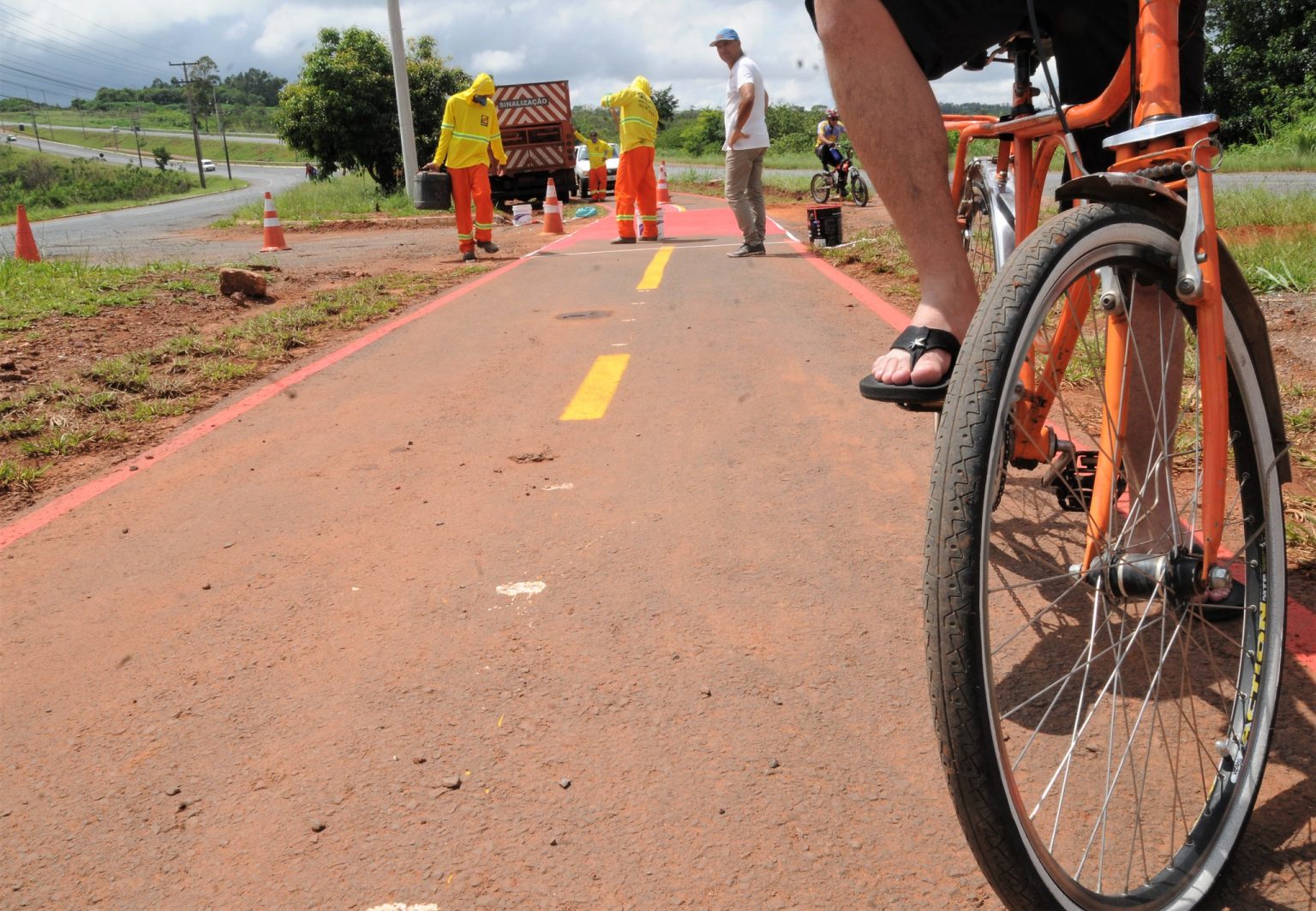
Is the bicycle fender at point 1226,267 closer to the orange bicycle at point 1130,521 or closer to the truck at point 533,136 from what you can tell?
the orange bicycle at point 1130,521

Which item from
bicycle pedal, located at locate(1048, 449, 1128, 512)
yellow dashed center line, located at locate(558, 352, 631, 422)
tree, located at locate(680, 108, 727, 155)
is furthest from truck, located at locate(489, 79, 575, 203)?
tree, located at locate(680, 108, 727, 155)

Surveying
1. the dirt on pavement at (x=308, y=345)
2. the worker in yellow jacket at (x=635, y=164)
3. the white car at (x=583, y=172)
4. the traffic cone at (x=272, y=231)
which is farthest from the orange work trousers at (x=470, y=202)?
the white car at (x=583, y=172)

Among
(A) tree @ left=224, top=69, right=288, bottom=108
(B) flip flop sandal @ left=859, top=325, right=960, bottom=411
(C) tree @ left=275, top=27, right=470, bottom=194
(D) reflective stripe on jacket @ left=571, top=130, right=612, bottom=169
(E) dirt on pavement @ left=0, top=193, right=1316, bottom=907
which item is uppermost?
(A) tree @ left=224, top=69, right=288, bottom=108

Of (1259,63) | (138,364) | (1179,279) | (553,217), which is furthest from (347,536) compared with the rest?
(1259,63)

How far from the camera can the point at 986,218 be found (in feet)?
10.2

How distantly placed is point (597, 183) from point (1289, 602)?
30764 mm

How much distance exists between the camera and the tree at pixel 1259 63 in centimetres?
3188

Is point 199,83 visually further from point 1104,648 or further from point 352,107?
point 1104,648

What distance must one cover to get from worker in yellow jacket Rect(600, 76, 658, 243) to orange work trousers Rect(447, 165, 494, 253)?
1.75 m

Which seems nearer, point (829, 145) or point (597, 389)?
point (597, 389)

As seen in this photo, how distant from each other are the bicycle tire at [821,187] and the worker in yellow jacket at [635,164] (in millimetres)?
7842

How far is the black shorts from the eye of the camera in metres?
2.00

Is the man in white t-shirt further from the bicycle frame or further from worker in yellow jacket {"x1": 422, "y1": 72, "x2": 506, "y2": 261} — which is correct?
the bicycle frame

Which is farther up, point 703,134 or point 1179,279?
point 703,134
